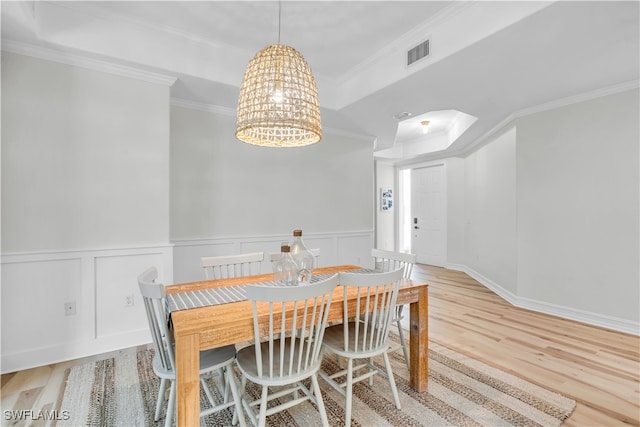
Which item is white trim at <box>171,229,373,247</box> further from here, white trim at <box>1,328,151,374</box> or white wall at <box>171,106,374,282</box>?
white trim at <box>1,328,151,374</box>

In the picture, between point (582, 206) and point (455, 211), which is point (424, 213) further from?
point (582, 206)

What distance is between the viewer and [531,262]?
382cm

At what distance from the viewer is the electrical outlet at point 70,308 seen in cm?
257

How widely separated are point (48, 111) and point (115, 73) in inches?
24.0

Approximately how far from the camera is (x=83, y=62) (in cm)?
264

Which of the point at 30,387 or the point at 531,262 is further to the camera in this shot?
the point at 531,262

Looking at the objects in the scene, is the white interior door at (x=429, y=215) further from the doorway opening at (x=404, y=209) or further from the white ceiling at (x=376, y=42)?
the white ceiling at (x=376, y=42)

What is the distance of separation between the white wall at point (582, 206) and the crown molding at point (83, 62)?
411 cm

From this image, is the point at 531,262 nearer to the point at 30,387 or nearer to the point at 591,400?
the point at 591,400

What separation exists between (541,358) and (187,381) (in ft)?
8.74

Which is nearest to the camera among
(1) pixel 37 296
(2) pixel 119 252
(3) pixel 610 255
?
(1) pixel 37 296

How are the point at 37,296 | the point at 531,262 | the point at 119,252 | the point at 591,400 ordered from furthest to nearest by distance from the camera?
the point at 531,262, the point at 119,252, the point at 37,296, the point at 591,400

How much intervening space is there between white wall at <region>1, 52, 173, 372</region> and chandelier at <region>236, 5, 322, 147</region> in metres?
1.58

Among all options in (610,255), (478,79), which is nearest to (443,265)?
(610,255)
